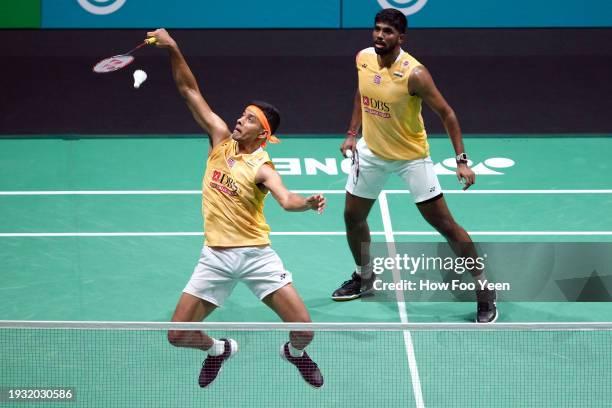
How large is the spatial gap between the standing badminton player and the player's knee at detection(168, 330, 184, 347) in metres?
2.24

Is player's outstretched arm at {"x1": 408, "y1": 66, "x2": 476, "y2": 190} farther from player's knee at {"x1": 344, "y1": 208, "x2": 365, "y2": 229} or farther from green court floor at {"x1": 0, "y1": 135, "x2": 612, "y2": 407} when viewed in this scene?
green court floor at {"x1": 0, "y1": 135, "x2": 612, "y2": 407}

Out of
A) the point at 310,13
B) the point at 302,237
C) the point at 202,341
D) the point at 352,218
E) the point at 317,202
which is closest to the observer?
the point at 317,202

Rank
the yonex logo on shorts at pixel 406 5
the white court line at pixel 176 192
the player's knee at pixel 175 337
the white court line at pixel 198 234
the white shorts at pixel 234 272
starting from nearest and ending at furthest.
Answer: the player's knee at pixel 175 337 → the white shorts at pixel 234 272 → the white court line at pixel 198 234 → the white court line at pixel 176 192 → the yonex logo on shorts at pixel 406 5

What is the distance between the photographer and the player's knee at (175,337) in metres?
6.74

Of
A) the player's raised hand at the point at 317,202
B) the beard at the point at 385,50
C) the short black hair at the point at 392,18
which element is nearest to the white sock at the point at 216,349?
the player's raised hand at the point at 317,202

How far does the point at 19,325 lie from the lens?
18.1 ft

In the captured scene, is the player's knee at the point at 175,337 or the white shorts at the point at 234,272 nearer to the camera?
the player's knee at the point at 175,337

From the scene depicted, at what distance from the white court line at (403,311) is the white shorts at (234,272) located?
1.09 meters

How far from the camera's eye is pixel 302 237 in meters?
10.0

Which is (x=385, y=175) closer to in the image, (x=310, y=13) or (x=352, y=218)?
(x=352, y=218)

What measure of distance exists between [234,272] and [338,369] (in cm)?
101

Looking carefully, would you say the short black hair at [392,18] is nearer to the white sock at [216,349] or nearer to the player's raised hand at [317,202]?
the player's raised hand at [317,202]

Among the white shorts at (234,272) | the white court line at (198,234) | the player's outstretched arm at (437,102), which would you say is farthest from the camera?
the white court line at (198,234)

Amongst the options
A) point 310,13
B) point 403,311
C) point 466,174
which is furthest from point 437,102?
point 310,13
